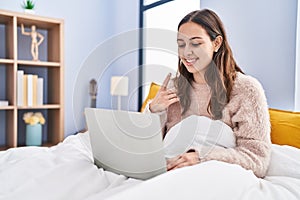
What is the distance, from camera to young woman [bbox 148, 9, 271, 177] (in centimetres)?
105

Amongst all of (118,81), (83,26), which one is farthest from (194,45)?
(83,26)

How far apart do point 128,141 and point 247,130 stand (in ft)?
1.46

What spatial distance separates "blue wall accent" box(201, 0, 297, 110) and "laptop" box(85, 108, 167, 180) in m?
1.04

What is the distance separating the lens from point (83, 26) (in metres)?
3.02

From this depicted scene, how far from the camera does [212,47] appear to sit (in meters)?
1.23

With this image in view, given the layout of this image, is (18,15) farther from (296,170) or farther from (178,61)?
(296,170)

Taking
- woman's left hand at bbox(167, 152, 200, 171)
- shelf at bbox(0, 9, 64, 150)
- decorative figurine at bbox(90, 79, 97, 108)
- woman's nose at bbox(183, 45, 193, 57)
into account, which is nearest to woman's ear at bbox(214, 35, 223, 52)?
woman's nose at bbox(183, 45, 193, 57)

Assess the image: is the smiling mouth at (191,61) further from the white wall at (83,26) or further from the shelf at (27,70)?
the white wall at (83,26)

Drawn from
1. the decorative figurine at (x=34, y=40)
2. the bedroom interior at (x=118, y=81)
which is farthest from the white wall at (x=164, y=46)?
the decorative figurine at (x=34, y=40)

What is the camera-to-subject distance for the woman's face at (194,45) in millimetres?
Result: 1188

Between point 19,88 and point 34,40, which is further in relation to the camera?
point 34,40

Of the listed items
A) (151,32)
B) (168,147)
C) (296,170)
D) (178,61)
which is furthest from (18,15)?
(296,170)

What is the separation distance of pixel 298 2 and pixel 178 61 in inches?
28.2

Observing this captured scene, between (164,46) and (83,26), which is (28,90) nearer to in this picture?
(83,26)
